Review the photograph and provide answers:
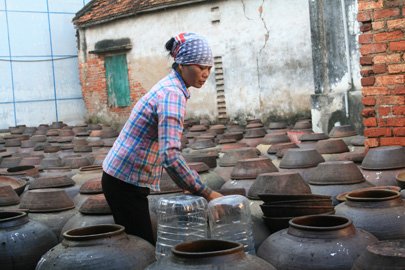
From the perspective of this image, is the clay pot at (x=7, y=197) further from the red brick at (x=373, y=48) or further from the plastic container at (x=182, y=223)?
the red brick at (x=373, y=48)

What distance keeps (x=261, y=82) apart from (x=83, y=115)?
23.0 ft

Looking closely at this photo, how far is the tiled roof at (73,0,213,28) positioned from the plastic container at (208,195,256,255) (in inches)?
452

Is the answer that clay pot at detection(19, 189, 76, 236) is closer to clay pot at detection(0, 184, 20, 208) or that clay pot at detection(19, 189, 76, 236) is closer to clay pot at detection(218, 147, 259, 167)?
clay pot at detection(0, 184, 20, 208)

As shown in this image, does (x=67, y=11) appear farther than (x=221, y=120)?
Yes

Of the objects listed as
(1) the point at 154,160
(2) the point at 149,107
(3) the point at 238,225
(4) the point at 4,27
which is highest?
(4) the point at 4,27

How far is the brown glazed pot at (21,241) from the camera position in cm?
429

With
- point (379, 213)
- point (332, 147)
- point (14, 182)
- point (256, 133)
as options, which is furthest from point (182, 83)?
point (256, 133)

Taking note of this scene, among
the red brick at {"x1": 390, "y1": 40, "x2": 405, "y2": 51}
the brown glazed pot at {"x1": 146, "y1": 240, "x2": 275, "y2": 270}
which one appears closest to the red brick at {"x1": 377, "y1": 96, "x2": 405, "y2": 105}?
the red brick at {"x1": 390, "y1": 40, "x2": 405, "y2": 51}

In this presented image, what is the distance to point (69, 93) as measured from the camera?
63.8ft

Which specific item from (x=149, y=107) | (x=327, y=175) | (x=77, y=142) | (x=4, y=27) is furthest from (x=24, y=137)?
(x=149, y=107)

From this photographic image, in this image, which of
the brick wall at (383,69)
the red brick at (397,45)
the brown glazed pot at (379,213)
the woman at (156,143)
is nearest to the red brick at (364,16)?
the brick wall at (383,69)

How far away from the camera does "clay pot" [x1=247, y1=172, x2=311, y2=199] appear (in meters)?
4.72

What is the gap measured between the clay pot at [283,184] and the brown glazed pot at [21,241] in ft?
5.09

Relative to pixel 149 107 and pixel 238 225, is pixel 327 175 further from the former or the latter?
pixel 149 107
